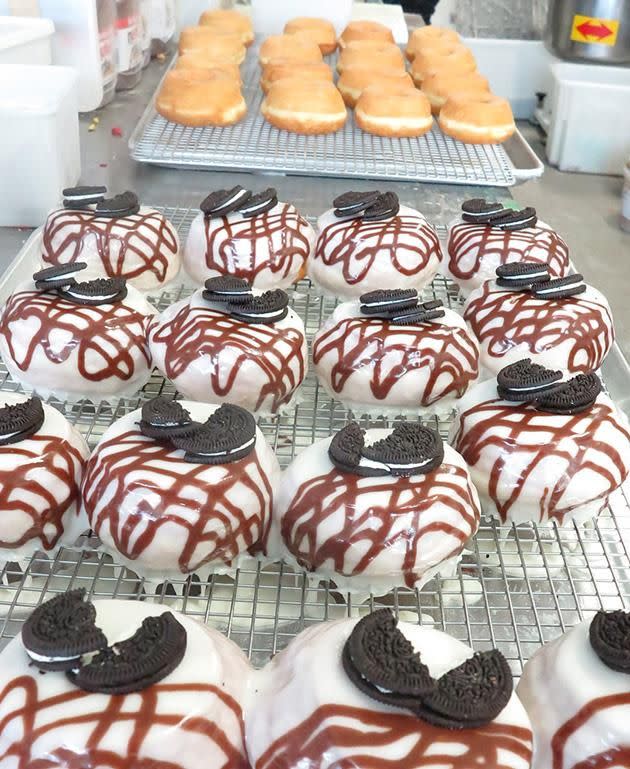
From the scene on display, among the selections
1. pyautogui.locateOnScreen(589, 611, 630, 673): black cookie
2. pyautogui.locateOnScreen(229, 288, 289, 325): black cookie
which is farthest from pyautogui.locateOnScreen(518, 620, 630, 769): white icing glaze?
pyautogui.locateOnScreen(229, 288, 289, 325): black cookie

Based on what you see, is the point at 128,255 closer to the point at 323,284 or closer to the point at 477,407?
the point at 323,284

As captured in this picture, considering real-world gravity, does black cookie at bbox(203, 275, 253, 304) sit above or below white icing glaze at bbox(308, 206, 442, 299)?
above

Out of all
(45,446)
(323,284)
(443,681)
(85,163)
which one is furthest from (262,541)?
(85,163)

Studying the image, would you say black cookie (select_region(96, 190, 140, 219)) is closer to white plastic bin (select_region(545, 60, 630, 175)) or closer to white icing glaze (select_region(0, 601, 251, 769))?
white icing glaze (select_region(0, 601, 251, 769))

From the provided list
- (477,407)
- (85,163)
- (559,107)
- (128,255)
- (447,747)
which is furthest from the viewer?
(559,107)

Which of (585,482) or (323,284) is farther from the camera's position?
(323,284)

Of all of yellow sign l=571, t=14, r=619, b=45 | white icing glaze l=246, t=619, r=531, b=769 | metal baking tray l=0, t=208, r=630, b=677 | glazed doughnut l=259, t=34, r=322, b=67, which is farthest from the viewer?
glazed doughnut l=259, t=34, r=322, b=67

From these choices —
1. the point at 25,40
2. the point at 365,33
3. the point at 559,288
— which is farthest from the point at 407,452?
A: the point at 365,33
